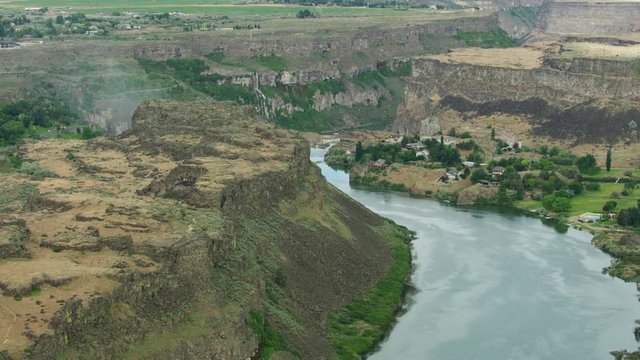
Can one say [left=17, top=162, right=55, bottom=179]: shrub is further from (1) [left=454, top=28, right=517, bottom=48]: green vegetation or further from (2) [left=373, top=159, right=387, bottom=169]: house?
(1) [left=454, top=28, right=517, bottom=48]: green vegetation

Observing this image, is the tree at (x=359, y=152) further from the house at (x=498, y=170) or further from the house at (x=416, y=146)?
the house at (x=498, y=170)

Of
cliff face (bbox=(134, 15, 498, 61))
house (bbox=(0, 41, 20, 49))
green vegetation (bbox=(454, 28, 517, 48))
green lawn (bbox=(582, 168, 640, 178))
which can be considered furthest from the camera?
green vegetation (bbox=(454, 28, 517, 48))

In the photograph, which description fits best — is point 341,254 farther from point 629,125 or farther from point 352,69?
point 352,69

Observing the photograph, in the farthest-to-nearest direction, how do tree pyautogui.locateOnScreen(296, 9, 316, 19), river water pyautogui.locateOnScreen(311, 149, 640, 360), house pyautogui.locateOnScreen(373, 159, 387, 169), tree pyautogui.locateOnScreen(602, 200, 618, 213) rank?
tree pyautogui.locateOnScreen(296, 9, 316, 19) → house pyautogui.locateOnScreen(373, 159, 387, 169) → tree pyautogui.locateOnScreen(602, 200, 618, 213) → river water pyautogui.locateOnScreen(311, 149, 640, 360)

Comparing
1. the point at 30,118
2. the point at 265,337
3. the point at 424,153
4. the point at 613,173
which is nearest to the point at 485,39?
the point at 424,153

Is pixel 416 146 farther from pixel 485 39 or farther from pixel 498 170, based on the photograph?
pixel 485 39

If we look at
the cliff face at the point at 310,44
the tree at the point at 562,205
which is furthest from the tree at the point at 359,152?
the cliff face at the point at 310,44

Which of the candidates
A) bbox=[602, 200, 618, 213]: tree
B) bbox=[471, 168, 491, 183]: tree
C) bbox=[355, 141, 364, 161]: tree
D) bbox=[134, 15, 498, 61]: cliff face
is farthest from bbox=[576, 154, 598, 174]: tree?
bbox=[134, 15, 498, 61]: cliff face
